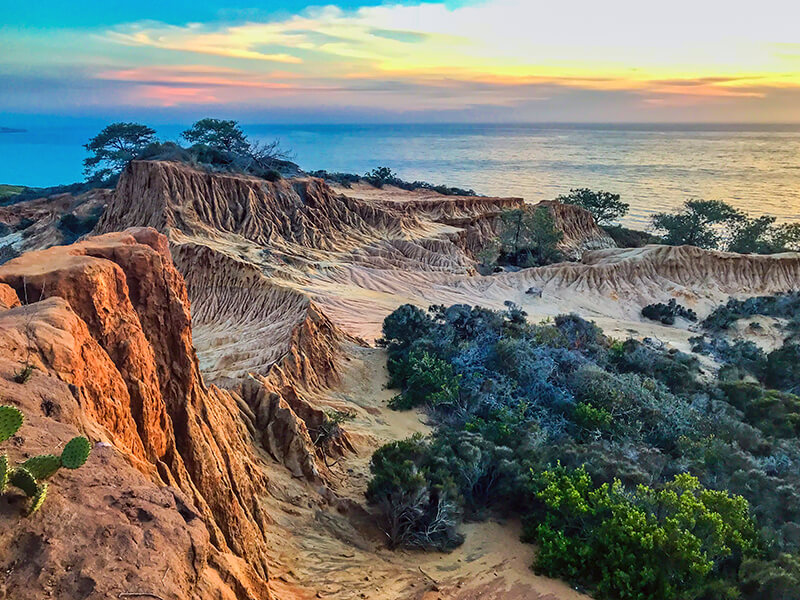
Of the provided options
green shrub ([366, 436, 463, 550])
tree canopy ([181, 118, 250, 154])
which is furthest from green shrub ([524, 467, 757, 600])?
tree canopy ([181, 118, 250, 154])

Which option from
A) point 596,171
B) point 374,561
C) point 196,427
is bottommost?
point 374,561

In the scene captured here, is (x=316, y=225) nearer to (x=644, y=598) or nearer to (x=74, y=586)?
(x=644, y=598)

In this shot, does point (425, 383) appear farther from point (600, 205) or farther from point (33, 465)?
point (600, 205)

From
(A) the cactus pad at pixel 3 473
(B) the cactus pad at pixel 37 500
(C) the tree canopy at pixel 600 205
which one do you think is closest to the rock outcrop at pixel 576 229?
(C) the tree canopy at pixel 600 205

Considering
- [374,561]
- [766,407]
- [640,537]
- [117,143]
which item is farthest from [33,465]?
[117,143]

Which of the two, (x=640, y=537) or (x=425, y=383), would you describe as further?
(x=425, y=383)

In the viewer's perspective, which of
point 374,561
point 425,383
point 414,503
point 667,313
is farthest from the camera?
point 667,313

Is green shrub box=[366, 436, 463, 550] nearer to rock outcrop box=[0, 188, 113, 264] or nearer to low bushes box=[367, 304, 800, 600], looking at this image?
low bushes box=[367, 304, 800, 600]
